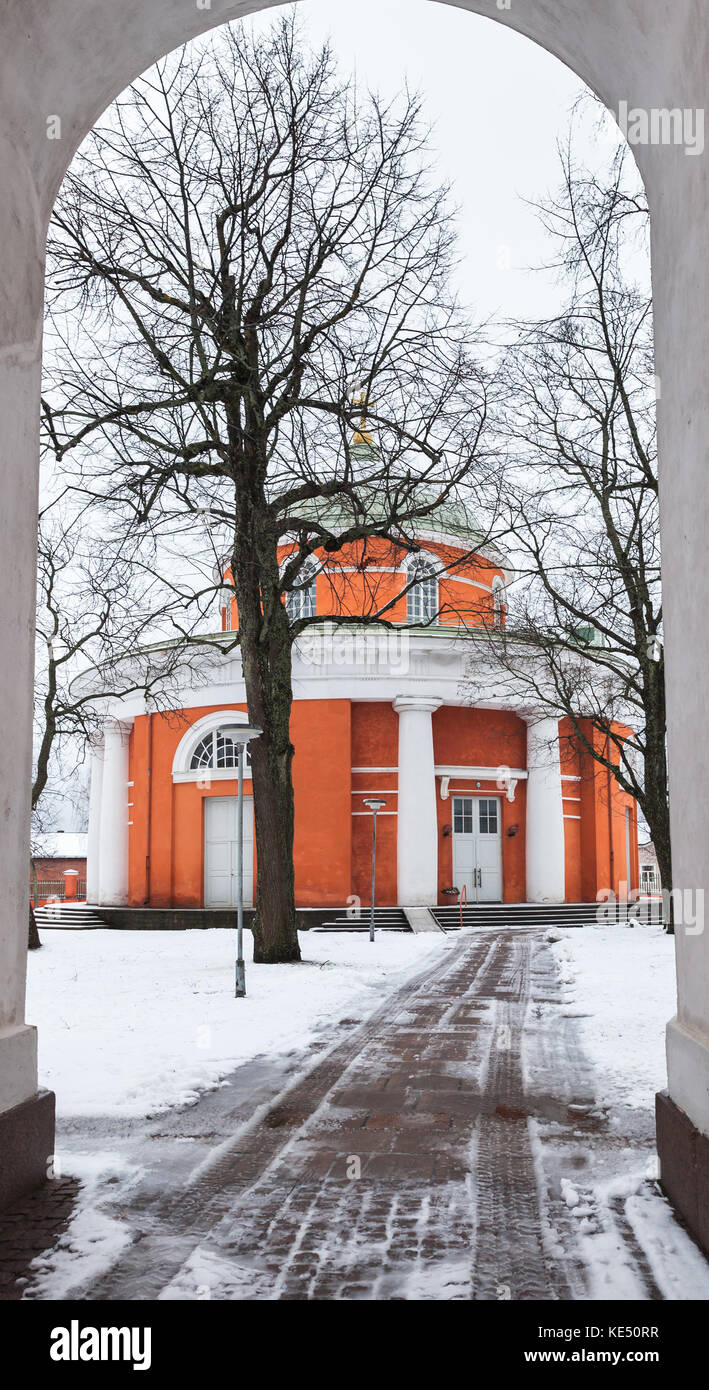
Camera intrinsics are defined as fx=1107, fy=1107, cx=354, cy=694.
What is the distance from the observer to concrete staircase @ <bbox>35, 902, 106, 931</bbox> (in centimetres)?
3024

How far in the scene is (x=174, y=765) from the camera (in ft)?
101

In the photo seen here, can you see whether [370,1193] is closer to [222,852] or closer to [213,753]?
[222,852]

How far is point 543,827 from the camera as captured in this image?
3025cm

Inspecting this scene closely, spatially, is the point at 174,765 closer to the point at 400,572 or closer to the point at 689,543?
the point at 400,572

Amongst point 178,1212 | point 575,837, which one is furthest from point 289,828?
point 575,837

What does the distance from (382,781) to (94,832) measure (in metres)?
10.9

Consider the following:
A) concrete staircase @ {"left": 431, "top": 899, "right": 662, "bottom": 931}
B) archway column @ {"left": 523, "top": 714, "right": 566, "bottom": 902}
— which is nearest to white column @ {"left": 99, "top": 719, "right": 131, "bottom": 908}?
concrete staircase @ {"left": 431, "top": 899, "right": 662, "bottom": 931}

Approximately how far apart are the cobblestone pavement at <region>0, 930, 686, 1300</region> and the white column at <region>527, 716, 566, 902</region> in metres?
21.7

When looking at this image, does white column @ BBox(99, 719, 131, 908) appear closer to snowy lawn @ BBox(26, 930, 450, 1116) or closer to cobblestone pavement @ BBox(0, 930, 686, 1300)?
snowy lawn @ BBox(26, 930, 450, 1116)

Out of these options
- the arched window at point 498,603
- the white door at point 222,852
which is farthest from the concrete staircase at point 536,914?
the arched window at point 498,603

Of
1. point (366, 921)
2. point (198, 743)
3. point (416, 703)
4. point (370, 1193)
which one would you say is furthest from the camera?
point (198, 743)

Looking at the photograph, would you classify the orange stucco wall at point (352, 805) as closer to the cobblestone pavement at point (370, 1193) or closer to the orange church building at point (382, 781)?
the orange church building at point (382, 781)

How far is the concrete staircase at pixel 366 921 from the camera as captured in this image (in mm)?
25984

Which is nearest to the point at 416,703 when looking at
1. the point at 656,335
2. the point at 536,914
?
the point at 536,914
